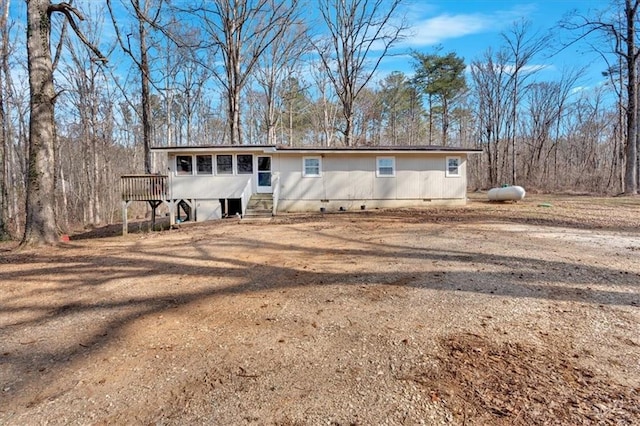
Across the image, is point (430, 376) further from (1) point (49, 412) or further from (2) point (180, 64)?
(2) point (180, 64)

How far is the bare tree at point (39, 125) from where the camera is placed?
7.59 metres

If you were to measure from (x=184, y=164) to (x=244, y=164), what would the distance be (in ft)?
8.08

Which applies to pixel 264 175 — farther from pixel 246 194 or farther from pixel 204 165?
pixel 204 165

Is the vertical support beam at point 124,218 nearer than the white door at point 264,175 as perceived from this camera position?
Yes

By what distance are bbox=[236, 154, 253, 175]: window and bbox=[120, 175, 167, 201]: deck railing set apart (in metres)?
2.96

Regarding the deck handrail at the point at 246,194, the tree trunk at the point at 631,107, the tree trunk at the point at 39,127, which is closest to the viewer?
the tree trunk at the point at 39,127

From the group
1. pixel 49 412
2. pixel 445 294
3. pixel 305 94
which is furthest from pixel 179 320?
pixel 305 94

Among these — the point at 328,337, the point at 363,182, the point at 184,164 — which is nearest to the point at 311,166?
the point at 363,182

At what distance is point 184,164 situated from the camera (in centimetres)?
1413

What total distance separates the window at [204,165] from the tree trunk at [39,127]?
6.45m

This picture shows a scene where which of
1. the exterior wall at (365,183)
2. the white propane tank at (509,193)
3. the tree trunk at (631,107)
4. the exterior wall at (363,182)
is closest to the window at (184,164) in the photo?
the exterior wall at (363,182)

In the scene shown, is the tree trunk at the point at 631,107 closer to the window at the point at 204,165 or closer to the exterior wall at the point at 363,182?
the exterior wall at the point at 363,182

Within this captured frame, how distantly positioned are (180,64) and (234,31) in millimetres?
7806

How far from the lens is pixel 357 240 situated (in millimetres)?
8117
